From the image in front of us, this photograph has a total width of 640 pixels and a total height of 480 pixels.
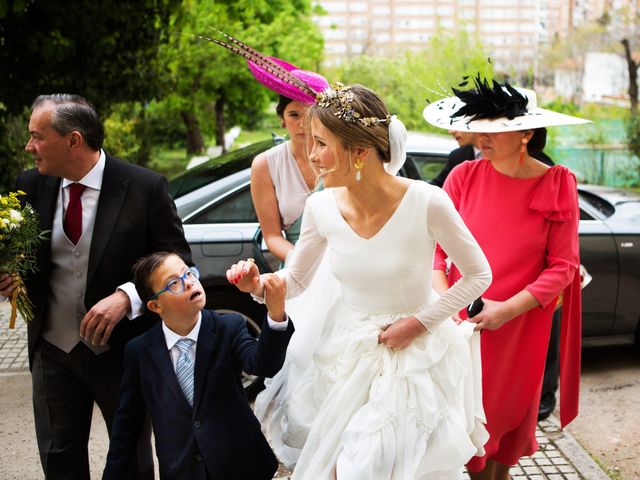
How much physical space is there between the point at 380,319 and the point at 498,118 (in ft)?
3.54

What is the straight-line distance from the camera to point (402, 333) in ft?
8.98

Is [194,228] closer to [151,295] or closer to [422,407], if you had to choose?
[151,295]

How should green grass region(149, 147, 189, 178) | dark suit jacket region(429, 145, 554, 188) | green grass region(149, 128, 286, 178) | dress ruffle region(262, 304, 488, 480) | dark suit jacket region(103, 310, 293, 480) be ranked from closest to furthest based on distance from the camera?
1. dress ruffle region(262, 304, 488, 480)
2. dark suit jacket region(103, 310, 293, 480)
3. dark suit jacket region(429, 145, 554, 188)
4. green grass region(149, 147, 189, 178)
5. green grass region(149, 128, 286, 178)

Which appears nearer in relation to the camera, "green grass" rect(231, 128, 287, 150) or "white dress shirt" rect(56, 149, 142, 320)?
"white dress shirt" rect(56, 149, 142, 320)

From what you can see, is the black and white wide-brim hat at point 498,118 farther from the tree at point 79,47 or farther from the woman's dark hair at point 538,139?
the tree at point 79,47

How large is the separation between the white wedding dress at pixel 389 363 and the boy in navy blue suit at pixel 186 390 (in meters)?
0.20

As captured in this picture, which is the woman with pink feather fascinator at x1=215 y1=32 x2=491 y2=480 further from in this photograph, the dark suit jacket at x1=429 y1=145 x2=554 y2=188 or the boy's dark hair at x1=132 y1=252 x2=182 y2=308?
the dark suit jacket at x1=429 y1=145 x2=554 y2=188

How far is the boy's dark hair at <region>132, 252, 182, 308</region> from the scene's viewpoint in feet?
9.79

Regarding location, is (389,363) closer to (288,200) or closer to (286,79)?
(288,200)

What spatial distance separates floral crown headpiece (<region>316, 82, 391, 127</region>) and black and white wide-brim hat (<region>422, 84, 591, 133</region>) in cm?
70

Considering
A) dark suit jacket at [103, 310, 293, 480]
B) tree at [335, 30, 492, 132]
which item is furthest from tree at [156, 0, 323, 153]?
dark suit jacket at [103, 310, 293, 480]

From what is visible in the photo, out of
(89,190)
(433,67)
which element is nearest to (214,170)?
(89,190)

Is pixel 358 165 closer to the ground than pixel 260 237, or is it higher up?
higher up

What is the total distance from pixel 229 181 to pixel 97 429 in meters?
1.90
